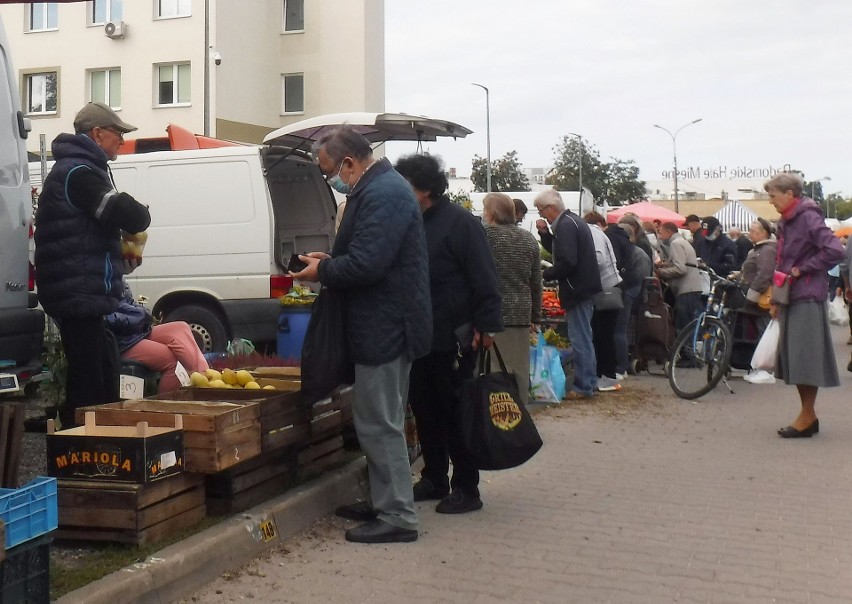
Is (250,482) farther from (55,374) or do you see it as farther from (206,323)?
(206,323)

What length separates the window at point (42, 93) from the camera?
126 feet

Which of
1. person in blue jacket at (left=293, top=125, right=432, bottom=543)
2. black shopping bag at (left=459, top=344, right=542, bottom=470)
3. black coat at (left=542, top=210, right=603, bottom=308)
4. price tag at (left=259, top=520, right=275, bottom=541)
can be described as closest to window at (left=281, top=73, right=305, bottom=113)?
black coat at (left=542, top=210, right=603, bottom=308)

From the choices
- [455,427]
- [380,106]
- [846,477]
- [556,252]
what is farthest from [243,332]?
[380,106]

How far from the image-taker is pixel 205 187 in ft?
33.8

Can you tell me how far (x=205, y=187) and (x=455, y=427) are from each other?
17.6 ft

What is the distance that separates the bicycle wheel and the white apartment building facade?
26965mm

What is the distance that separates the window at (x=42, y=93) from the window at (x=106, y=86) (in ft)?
5.42

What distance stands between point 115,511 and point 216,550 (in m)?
0.46

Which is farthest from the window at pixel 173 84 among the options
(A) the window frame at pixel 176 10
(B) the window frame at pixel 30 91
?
(B) the window frame at pixel 30 91

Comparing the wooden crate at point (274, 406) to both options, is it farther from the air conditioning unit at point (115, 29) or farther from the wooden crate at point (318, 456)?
the air conditioning unit at point (115, 29)

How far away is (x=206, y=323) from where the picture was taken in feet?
34.0

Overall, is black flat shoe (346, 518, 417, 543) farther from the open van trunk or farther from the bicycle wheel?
the open van trunk

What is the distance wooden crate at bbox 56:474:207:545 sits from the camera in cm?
A: 452

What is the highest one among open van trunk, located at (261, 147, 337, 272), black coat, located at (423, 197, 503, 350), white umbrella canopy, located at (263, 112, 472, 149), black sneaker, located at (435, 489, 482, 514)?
white umbrella canopy, located at (263, 112, 472, 149)
